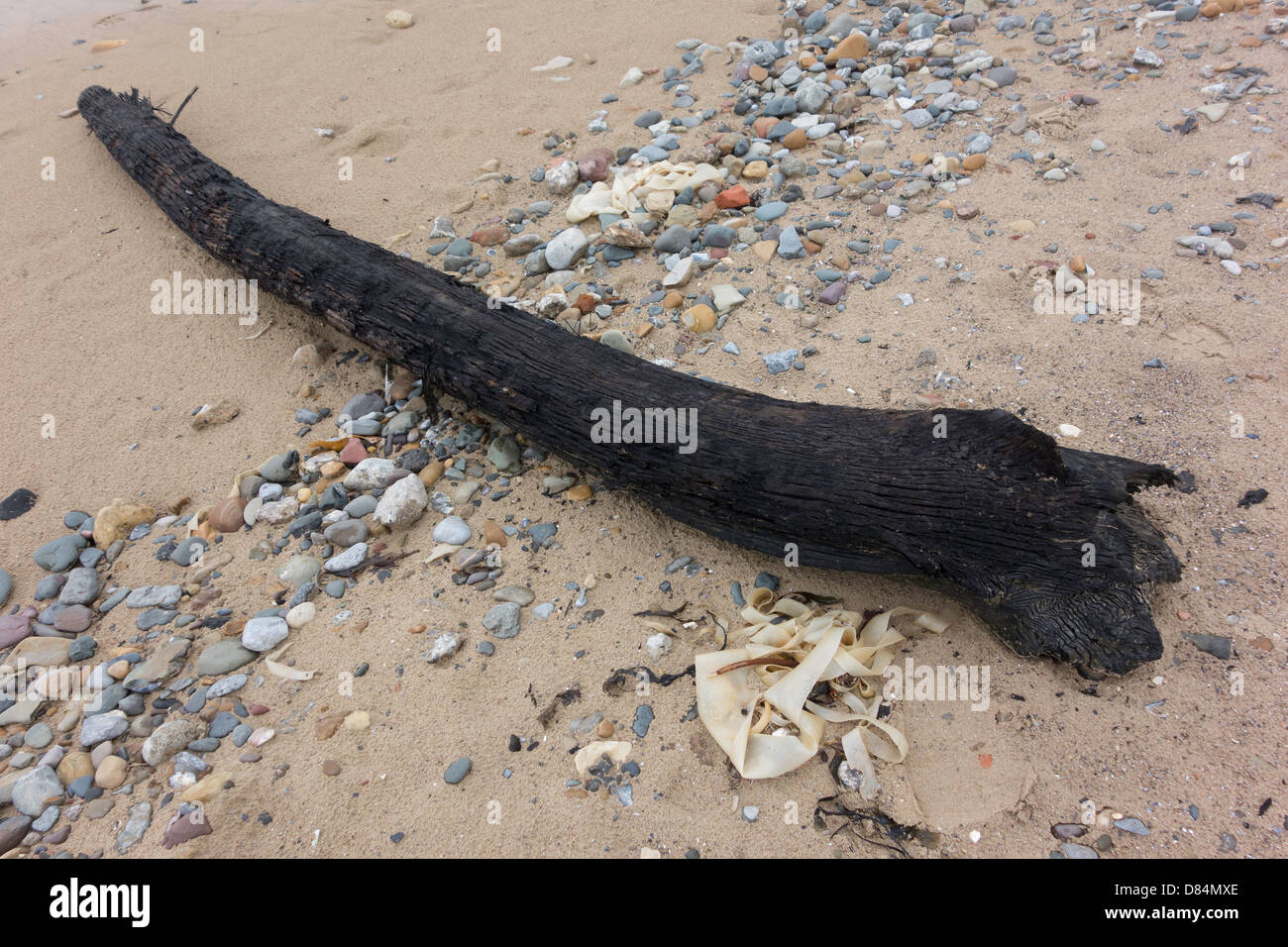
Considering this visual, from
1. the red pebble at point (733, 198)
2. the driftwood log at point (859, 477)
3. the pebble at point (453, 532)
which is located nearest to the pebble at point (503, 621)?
the pebble at point (453, 532)

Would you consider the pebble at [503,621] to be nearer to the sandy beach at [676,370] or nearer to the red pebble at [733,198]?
the sandy beach at [676,370]

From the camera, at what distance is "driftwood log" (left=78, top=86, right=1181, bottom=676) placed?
2174mm

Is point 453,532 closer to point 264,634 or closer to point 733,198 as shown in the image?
point 264,634

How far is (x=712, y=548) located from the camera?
2.72 meters

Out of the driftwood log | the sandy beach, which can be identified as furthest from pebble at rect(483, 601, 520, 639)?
the driftwood log

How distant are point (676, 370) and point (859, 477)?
43.7 inches

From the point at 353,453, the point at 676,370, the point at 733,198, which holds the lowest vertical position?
the point at 353,453

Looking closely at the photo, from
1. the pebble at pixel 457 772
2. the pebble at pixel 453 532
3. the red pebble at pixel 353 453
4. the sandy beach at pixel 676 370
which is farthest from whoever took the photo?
the red pebble at pixel 353 453

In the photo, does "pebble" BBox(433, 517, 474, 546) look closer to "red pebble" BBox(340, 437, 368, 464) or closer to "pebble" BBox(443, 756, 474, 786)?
"red pebble" BBox(340, 437, 368, 464)

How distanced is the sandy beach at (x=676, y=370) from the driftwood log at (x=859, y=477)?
17 cm

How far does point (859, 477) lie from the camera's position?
2.33 m

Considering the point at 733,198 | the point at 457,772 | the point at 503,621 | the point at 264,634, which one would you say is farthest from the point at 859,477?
the point at 733,198

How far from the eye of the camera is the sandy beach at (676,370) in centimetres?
208

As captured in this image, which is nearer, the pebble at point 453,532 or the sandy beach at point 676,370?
the sandy beach at point 676,370
